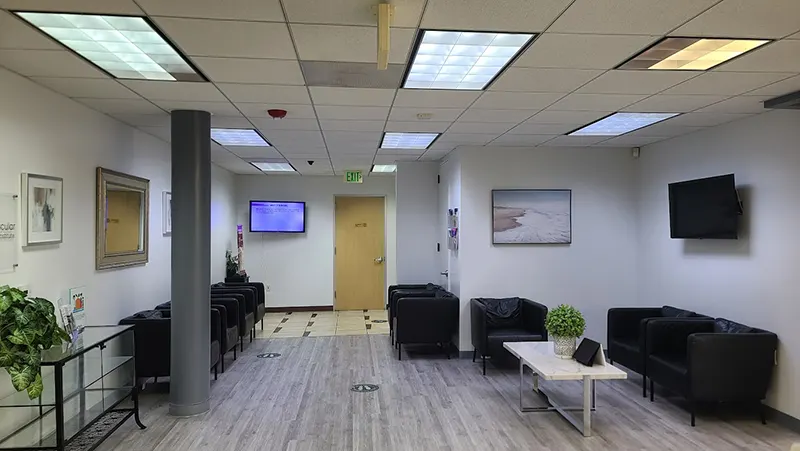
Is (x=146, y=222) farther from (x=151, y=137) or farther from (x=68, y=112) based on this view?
(x=68, y=112)

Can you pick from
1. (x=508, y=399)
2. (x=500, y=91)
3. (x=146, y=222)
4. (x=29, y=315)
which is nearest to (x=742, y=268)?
(x=508, y=399)

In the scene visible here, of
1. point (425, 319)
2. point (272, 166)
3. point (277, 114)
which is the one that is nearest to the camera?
point (277, 114)

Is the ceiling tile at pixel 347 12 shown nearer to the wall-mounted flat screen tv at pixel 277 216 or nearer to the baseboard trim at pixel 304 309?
the wall-mounted flat screen tv at pixel 277 216

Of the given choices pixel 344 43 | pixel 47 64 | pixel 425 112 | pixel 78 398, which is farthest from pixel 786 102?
pixel 78 398

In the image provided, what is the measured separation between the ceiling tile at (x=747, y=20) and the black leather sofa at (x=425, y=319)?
13.8 feet

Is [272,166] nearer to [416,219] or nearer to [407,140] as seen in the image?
[416,219]

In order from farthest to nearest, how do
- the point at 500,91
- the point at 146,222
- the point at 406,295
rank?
the point at 406,295
the point at 146,222
the point at 500,91

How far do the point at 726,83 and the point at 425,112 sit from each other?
7.58ft

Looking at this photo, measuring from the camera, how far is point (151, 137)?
224 inches

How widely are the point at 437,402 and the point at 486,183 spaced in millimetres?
2844

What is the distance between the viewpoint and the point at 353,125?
201 inches

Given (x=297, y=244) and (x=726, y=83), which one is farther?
(x=297, y=244)

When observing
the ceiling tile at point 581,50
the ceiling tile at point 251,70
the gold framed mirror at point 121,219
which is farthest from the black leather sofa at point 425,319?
the ceiling tile at point 581,50

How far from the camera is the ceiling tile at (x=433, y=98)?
395 cm
